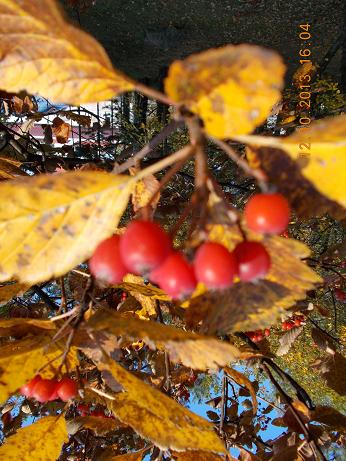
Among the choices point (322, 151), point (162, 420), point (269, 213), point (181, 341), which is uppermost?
point (322, 151)

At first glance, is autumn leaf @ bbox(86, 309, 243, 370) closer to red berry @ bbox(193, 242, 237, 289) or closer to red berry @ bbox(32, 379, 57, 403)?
red berry @ bbox(193, 242, 237, 289)

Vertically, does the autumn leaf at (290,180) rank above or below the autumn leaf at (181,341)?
above

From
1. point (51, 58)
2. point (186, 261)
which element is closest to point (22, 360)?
point (186, 261)

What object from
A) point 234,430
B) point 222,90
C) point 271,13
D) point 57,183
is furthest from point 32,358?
point 271,13

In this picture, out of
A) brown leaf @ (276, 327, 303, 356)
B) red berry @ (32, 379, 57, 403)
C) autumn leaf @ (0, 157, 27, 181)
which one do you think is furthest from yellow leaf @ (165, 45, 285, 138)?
brown leaf @ (276, 327, 303, 356)

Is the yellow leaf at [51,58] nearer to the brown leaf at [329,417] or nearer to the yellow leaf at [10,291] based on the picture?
the yellow leaf at [10,291]

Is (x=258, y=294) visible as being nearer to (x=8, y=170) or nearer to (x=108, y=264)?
(x=108, y=264)

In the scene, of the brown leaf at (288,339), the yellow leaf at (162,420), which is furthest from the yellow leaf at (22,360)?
the brown leaf at (288,339)
